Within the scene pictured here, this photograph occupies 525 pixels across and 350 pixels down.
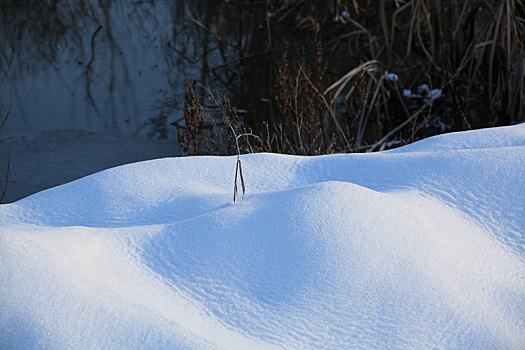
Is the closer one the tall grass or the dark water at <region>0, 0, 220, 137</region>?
the tall grass

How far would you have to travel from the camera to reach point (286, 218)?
1.08m

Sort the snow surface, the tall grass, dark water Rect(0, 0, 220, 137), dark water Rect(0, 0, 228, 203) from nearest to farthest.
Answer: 1. the snow surface
2. the tall grass
3. dark water Rect(0, 0, 228, 203)
4. dark water Rect(0, 0, 220, 137)

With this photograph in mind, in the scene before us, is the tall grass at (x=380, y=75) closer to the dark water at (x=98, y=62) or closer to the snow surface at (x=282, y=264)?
the dark water at (x=98, y=62)

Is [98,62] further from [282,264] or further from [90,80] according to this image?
[282,264]

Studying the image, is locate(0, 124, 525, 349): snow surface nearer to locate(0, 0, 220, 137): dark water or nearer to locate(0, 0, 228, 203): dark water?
locate(0, 0, 228, 203): dark water

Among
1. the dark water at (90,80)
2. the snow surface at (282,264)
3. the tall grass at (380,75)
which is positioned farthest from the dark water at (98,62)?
the snow surface at (282,264)

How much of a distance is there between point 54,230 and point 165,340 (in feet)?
1.35

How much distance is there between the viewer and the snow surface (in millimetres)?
885

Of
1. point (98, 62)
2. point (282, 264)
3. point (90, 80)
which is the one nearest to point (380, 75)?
point (90, 80)

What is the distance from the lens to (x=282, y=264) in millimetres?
1008

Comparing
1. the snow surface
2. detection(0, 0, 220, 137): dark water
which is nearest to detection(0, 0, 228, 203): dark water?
detection(0, 0, 220, 137): dark water

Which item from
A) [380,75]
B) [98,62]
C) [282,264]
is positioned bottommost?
[282,264]

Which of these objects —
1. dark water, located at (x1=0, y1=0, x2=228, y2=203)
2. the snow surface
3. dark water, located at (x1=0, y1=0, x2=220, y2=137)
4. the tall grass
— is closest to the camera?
the snow surface

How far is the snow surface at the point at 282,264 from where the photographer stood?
2.90 ft
